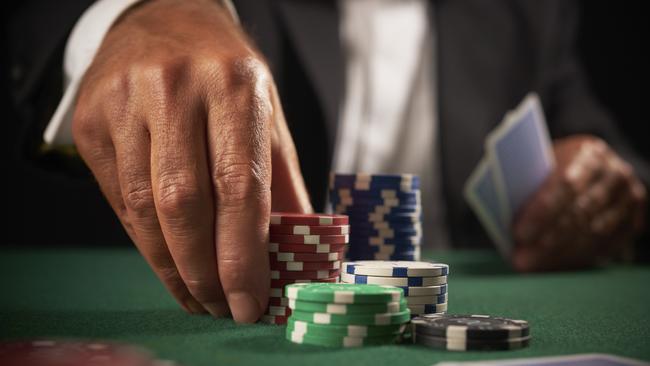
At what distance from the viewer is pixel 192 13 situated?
2.26 meters

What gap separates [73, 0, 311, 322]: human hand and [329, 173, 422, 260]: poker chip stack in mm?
694

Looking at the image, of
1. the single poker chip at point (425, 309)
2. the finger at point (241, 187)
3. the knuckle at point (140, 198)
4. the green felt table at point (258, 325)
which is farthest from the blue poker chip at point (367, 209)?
the knuckle at point (140, 198)

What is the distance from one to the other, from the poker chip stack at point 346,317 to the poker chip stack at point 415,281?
0.67ft

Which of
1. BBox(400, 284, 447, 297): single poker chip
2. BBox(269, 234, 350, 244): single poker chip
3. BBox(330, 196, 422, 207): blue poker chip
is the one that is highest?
BBox(330, 196, 422, 207): blue poker chip

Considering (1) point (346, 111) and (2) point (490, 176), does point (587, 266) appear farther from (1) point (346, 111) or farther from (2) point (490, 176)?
(1) point (346, 111)

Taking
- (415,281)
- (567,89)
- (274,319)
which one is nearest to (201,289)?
(274,319)

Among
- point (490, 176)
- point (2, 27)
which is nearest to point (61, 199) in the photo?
point (2, 27)

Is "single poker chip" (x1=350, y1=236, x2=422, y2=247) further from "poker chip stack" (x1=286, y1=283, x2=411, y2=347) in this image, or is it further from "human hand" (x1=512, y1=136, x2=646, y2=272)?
"human hand" (x1=512, y1=136, x2=646, y2=272)

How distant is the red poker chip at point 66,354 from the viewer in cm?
116

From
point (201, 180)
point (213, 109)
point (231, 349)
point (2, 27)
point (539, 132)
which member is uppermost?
point (2, 27)

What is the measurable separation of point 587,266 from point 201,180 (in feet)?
8.26


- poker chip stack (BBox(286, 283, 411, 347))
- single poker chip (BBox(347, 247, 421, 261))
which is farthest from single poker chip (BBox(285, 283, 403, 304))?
single poker chip (BBox(347, 247, 421, 261))

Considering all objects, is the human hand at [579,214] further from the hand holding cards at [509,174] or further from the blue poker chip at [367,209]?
→ the blue poker chip at [367,209]

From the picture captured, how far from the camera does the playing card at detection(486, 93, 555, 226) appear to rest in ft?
11.6
